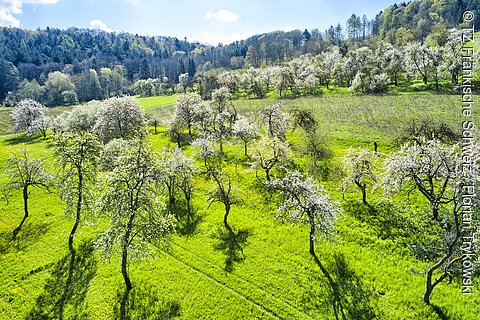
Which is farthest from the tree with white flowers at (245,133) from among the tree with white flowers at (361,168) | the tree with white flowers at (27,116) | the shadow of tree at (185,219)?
the tree with white flowers at (27,116)

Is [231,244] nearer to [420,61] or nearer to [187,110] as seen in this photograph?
[187,110]

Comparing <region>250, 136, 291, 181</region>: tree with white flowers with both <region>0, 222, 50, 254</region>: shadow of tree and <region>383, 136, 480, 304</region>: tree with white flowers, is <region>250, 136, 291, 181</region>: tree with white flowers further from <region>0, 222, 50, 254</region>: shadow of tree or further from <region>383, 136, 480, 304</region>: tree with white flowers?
<region>0, 222, 50, 254</region>: shadow of tree

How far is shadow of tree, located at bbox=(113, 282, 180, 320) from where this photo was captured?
71.0 feet

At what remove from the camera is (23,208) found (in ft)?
125

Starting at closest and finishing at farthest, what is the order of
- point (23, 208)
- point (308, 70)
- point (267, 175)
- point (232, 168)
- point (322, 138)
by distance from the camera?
point (23, 208) < point (267, 175) < point (232, 168) < point (322, 138) < point (308, 70)

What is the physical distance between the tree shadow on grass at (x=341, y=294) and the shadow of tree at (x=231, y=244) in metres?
7.12

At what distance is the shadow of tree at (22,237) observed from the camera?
30.6 meters

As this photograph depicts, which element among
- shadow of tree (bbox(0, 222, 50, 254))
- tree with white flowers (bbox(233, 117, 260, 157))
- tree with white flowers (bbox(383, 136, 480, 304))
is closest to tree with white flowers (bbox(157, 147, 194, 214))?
tree with white flowers (bbox(233, 117, 260, 157))

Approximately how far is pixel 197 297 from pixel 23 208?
2985 centimetres

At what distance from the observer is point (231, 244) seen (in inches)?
1153

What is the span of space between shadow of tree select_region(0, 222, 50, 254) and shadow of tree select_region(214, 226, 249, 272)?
2051 cm

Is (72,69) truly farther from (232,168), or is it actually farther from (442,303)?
(442,303)

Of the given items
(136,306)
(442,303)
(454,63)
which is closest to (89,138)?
(136,306)

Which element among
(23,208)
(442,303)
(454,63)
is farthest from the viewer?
(454,63)
